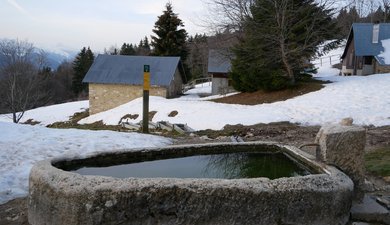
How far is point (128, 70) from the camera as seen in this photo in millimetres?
32125

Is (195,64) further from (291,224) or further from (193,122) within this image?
(291,224)

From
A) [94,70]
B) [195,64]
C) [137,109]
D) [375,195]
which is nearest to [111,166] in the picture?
[375,195]

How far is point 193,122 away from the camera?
1686 centimetres

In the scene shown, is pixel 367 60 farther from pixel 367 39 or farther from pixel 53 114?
pixel 53 114

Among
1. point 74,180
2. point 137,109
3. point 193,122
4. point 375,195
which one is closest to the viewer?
point 74,180

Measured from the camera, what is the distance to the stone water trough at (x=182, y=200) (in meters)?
3.33

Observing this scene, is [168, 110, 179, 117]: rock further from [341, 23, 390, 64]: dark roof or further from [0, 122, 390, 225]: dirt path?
[341, 23, 390, 64]: dark roof

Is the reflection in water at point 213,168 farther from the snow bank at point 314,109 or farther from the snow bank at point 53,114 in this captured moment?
the snow bank at point 53,114

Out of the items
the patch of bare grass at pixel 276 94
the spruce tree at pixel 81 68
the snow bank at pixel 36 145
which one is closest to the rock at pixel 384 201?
the snow bank at pixel 36 145

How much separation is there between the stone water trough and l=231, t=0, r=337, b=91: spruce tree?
18000 millimetres

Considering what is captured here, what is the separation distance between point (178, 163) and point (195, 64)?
61.5 metres

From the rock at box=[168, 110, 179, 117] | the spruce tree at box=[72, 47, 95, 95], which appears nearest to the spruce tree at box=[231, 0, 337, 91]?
the rock at box=[168, 110, 179, 117]

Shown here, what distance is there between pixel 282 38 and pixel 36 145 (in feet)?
54.9

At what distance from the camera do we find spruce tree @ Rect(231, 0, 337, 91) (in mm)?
21219
